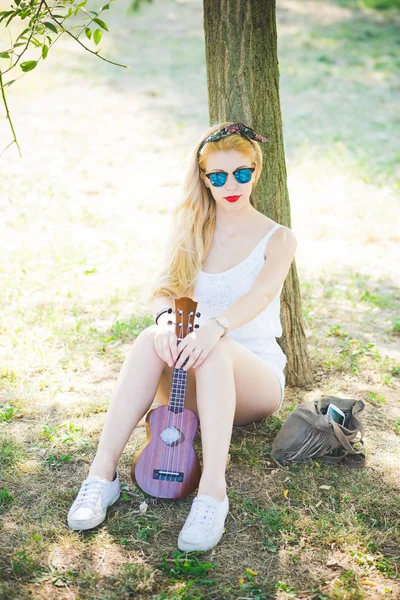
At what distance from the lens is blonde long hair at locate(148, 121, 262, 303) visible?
347 centimetres

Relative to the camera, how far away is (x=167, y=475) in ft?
9.95

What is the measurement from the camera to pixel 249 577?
2.64 metres

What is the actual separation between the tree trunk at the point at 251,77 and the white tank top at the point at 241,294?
47 centimetres

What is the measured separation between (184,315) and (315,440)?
0.92m

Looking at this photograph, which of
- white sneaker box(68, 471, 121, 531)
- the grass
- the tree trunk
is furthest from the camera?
the tree trunk

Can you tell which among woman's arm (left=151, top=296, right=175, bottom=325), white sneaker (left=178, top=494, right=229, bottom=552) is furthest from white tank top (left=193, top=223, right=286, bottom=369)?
white sneaker (left=178, top=494, right=229, bottom=552)

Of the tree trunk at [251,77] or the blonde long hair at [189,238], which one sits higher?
the tree trunk at [251,77]

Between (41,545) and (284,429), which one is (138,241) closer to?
(284,429)

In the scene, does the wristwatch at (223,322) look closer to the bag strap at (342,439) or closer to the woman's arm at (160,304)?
the woman's arm at (160,304)

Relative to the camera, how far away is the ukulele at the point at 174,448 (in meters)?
3.01

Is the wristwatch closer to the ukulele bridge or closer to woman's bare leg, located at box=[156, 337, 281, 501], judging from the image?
woman's bare leg, located at box=[156, 337, 281, 501]

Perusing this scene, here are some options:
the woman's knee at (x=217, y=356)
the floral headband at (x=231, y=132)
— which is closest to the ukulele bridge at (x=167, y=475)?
the woman's knee at (x=217, y=356)

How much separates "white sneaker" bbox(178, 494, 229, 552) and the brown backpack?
60 cm

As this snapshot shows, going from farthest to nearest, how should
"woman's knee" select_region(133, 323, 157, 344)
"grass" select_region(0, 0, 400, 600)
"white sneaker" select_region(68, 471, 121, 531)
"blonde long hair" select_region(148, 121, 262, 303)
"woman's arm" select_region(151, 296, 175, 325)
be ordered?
"blonde long hair" select_region(148, 121, 262, 303) < "woman's arm" select_region(151, 296, 175, 325) < "woman's knee" select_region(133, 323, 157, 344) < "white sneaker" select_region(68, 471, 121, 531) < "grass" select_region(0, 0, 400, 600)
